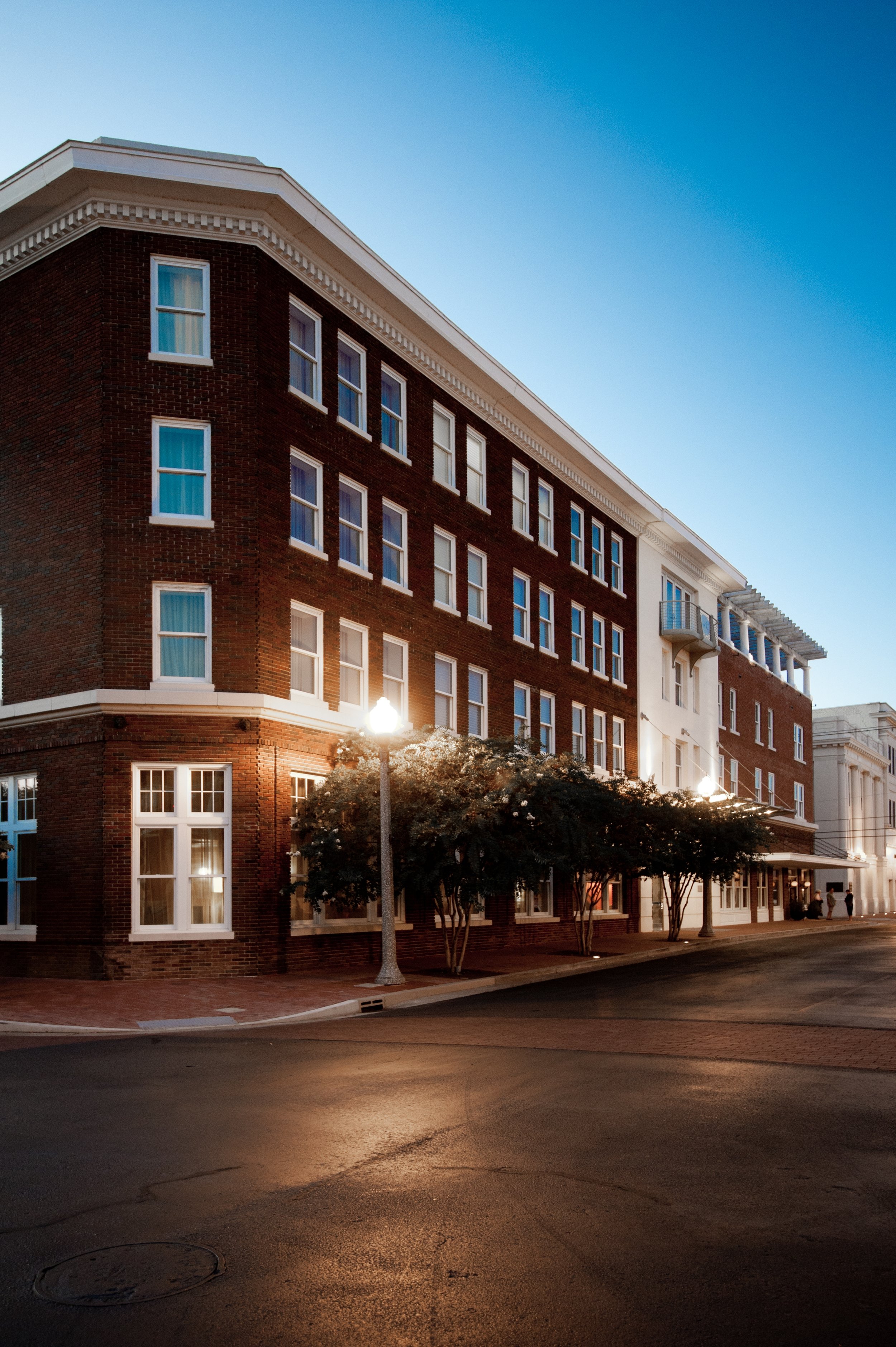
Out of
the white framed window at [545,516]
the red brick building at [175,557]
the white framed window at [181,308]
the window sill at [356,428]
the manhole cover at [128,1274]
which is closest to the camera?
the manhole cover at [128,1274]

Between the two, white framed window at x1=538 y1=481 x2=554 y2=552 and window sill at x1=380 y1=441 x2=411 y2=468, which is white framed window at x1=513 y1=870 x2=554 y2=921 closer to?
white framed window at x1=538 y1=481 x2=554 y2=552

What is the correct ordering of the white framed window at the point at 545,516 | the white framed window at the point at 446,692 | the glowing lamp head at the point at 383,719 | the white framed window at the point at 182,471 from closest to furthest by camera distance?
the glowing lamp head at the point at 383,719
the white framed window at the point at 182,471
the white framed window at the point at 446,692
the white framed window at the point at 545,516

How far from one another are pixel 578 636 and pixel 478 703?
7939 mm

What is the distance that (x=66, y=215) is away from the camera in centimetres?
2269

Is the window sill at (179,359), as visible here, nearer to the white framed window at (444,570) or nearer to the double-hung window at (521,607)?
the white framed window at (444,570)

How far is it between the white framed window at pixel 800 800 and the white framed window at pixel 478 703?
37.3 metres

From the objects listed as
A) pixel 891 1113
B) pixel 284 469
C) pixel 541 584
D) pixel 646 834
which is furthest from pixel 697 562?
pixel 891 1113

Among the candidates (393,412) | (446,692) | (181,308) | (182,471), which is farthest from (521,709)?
(181,308)

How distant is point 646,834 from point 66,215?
17737mm

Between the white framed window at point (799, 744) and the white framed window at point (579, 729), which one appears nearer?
the white framed window at point (579, 729)

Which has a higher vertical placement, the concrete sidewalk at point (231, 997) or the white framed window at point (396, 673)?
the white framed window at point (396, 673)

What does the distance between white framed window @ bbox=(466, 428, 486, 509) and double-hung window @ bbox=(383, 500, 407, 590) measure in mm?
3765

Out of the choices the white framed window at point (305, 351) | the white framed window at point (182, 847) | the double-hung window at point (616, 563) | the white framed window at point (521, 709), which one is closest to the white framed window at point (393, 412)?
the white framed window at point (305, 351)

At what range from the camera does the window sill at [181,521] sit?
71.8 ft
